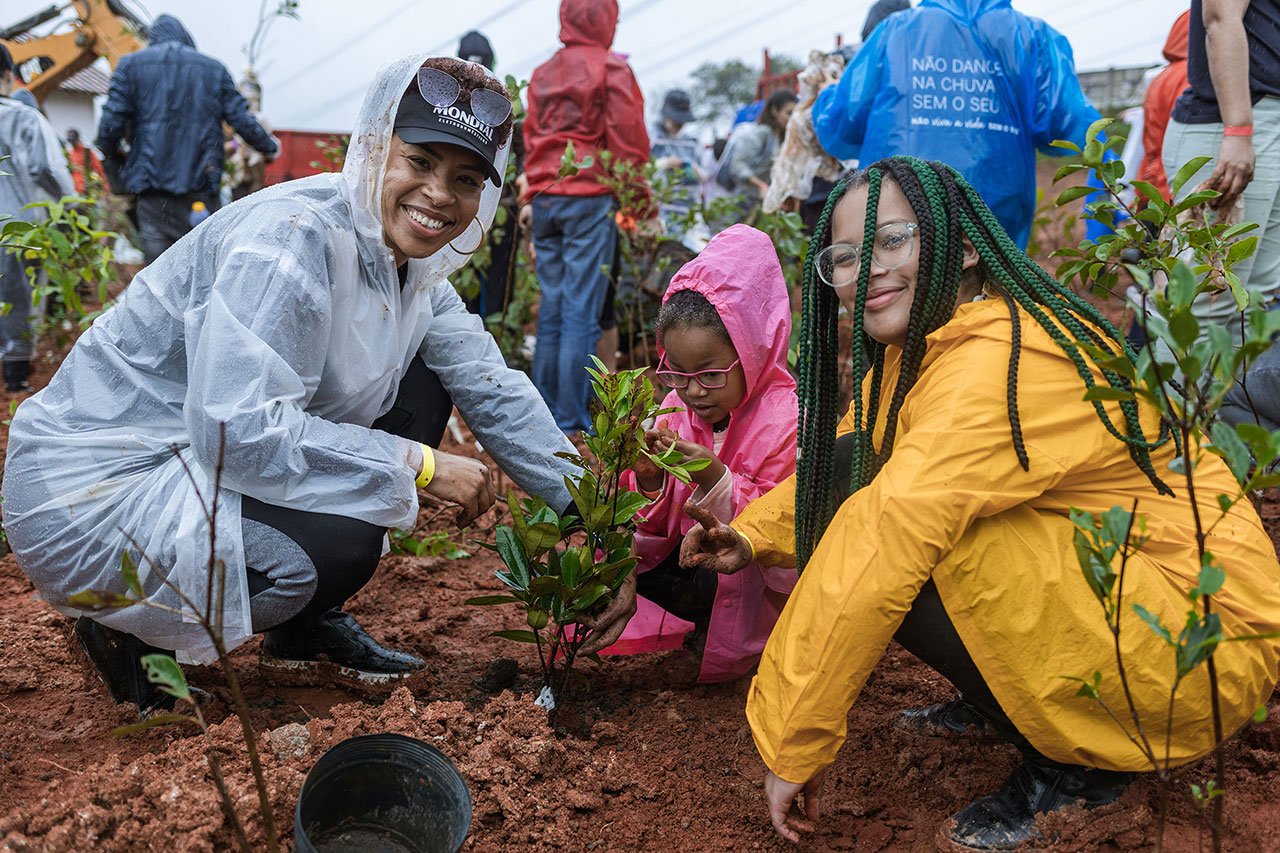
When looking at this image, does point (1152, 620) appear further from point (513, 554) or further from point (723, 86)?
point (723, 86)

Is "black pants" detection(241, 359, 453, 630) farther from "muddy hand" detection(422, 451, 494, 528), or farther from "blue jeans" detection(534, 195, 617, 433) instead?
"blue jeans" detection(534, 195, 617, 433)

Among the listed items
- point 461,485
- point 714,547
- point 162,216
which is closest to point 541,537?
point 461,485

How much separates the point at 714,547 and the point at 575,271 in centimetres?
252

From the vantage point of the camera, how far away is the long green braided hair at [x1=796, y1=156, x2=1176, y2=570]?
5.13 feet

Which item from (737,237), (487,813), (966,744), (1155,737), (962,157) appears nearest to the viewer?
(1155,737)

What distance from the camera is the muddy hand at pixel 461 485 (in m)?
2.03

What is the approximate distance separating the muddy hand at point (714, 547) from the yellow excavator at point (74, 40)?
1077cm

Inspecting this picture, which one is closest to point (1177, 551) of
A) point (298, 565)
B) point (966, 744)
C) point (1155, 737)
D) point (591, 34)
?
point (1155, 737)

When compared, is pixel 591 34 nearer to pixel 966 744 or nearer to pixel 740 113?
pixel 966 744

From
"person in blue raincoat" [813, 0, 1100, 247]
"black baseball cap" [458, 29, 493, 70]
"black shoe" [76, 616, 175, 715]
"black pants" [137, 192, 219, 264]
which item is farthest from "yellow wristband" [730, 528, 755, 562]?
"black pants" [137, 192, 219, 264]

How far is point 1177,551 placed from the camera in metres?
1.57

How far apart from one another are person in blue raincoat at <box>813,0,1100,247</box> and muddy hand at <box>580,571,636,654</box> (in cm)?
204

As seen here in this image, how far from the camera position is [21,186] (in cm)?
488

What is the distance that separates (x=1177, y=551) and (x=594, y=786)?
1.09 meters
